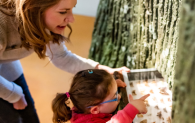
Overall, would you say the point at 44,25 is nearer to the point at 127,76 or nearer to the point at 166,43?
the point at 127,76

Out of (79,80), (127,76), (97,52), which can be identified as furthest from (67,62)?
(97,52)

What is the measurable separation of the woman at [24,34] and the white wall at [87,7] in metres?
1.56

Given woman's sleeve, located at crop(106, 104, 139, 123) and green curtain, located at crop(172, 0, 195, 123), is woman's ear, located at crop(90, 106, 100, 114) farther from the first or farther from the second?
green curtain, located at crop(172, 0, 195, 123)

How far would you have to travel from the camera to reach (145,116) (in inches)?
30.7

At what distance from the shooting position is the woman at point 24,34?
706 millimetres

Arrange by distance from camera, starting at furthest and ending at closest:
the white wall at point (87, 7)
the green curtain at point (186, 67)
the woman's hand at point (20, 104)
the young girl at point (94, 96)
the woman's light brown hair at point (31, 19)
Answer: the white wall at point (87, 7), the woman's hand at point (20, 104), the young girl at point (94, 96), the woman's light brown hair at point (31, 19), the green curtain at point (186, 67)

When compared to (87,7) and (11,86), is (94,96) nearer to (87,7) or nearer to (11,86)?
(11,86)

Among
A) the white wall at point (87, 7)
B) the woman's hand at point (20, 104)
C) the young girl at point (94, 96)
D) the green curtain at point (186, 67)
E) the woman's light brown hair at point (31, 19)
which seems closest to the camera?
→ the green curtain at point (186, 67)

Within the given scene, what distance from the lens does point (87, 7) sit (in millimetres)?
2510

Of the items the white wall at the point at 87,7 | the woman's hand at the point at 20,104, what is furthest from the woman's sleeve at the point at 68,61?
the white wall at the point at 87,7

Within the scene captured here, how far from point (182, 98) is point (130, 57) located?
1.04m

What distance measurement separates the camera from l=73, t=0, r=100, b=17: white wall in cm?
243

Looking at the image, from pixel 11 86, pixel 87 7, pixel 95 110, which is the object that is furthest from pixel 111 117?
pixel 87 7

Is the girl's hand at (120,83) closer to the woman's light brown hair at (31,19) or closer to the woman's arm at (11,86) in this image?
the woman's light brown hair at (31,19)
